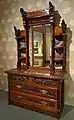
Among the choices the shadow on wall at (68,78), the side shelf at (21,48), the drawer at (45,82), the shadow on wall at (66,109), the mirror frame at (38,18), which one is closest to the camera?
the drawer at (45,82)

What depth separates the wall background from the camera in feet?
10.4

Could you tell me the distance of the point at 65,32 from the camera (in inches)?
122

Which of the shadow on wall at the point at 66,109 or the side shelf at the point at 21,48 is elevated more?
the side shelf at the point at 21,48

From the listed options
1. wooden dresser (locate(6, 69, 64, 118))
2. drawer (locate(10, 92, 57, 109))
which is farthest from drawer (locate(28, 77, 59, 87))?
drawer (locate(10, 92, 57, 109))

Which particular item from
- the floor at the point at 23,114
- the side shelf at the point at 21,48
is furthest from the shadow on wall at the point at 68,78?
the side shelf at the point at 21,48

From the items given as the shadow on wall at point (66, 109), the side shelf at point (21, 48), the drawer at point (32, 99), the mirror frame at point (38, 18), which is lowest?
the shadow on wall at point (66, 109)

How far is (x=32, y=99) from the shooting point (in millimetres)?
3027

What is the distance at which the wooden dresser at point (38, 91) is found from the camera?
276cm

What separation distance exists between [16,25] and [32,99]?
6.15 ft

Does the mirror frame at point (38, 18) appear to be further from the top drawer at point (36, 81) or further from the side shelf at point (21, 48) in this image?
the top drawer at point (36, 81)

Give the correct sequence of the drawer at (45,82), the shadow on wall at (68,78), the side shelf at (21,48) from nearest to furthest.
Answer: the drawer at (45,82)
the shadow on wall at (68,78)
the side shelf at (21,48)

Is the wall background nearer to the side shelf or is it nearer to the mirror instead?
the side shelf

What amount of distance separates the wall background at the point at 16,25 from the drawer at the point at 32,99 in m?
0.61

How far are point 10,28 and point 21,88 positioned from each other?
1.65m
